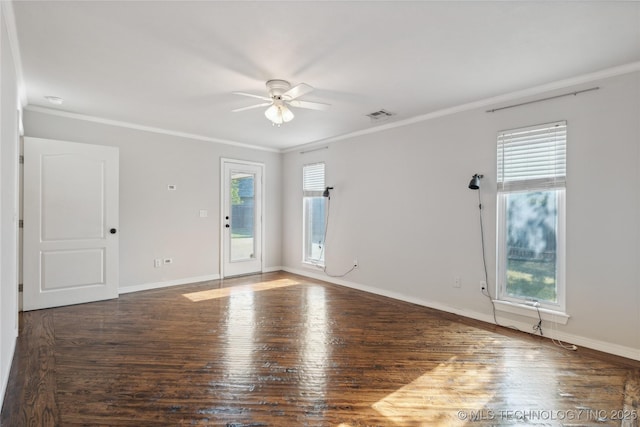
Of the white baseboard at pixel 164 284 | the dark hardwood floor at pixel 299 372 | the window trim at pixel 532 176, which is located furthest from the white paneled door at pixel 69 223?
the window trim at pixel 532 176

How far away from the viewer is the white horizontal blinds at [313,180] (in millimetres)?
5895

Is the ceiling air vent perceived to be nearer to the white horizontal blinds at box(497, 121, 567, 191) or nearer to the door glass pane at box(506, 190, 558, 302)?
the white horizontal blinds at box(497, 121, 567, 191)

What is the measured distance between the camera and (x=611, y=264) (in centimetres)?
291

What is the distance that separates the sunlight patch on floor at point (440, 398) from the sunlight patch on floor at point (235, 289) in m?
3.14

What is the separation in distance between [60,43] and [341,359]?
11.0ft

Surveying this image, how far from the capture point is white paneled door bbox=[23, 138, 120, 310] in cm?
391

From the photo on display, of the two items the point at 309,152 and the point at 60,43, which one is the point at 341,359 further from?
the point at 309,152

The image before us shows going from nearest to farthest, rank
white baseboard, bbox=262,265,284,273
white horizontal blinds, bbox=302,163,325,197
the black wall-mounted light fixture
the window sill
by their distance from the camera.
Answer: the window sill < the black wall-mounted light fixture < white horizontal blinds, bbox=302,163,325,197 < white baseboard, bbox=262,265,284,273

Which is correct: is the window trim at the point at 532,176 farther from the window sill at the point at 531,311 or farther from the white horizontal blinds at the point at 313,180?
→ the white horizontal blinds at the point at 313,180

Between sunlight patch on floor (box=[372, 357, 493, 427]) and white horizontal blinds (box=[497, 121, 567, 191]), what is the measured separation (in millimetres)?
1940

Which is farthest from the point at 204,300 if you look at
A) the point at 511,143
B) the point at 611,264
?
the point at 611,264

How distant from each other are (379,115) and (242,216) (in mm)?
3245

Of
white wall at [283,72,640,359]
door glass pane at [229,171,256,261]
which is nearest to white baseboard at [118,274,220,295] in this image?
door glass pane at [229,171,256,261]

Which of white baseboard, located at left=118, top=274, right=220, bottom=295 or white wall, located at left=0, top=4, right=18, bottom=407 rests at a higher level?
white wall, located at left=0, top=4, right=18, bottom=407
